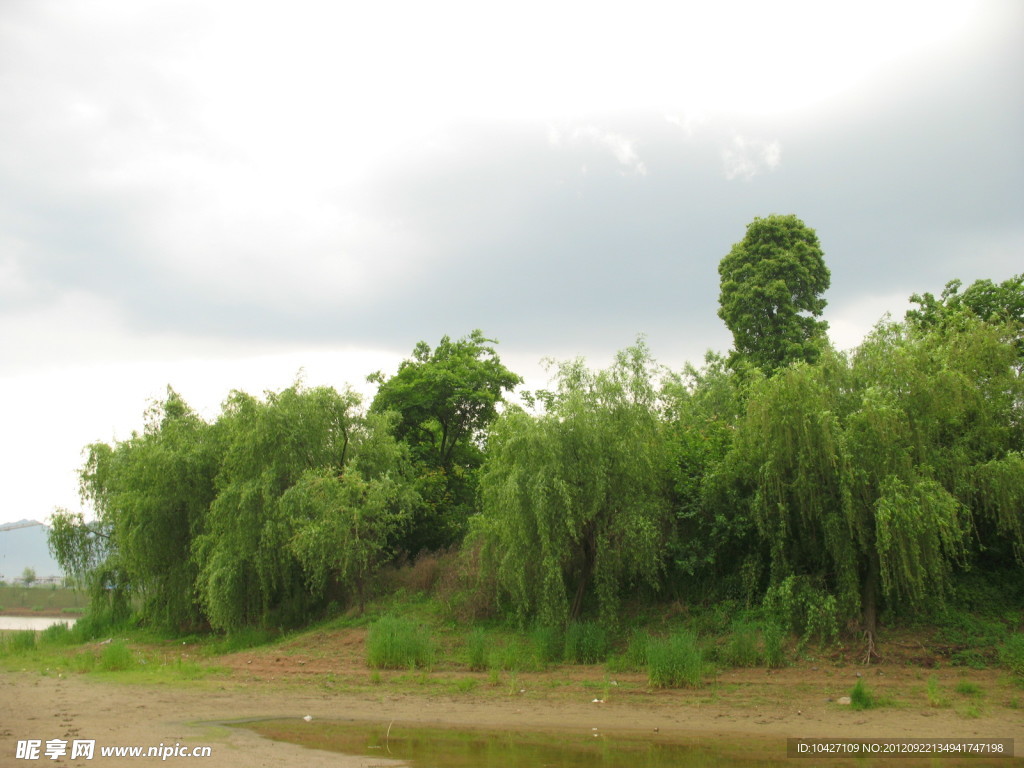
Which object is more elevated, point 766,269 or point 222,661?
point 766,269

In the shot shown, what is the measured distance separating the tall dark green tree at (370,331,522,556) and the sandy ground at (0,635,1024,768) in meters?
11.1

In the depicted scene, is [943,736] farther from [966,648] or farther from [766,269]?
[766,269]

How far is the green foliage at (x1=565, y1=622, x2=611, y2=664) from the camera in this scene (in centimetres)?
1709

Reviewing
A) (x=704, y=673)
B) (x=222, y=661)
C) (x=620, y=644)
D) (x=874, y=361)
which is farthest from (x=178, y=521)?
(x=874, y=361)

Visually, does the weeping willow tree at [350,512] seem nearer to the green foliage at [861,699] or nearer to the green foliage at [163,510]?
the green foliage at [163,510]

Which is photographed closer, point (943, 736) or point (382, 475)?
point (943, 736)

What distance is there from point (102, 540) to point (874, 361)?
26719 millimetres

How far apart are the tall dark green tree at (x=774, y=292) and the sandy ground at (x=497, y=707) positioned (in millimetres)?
13456

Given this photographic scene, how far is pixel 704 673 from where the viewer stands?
607 inches

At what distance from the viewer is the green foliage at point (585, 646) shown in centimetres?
1709

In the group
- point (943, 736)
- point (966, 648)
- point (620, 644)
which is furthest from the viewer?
point (620, 644)

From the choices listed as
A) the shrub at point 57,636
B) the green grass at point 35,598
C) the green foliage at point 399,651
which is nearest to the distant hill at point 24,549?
the green grass at point 35,598

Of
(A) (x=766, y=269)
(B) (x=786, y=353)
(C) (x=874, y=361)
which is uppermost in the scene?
(A) (x=766, y=269)

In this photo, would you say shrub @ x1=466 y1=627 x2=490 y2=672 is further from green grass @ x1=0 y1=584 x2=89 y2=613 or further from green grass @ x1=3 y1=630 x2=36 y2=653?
green grass @ x1=0 y1=584 x2=89 y2=613
